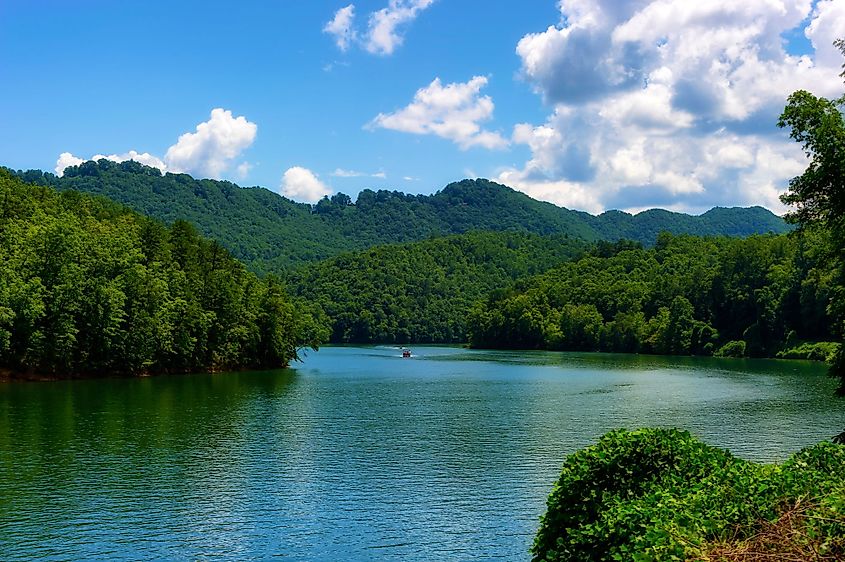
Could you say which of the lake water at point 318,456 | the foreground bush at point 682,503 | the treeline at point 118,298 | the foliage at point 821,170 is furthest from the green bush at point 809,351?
the foreground bush at point 682,503

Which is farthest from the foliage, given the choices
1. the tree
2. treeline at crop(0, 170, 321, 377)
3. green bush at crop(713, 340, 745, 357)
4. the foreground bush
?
green bush at crop(713, 340, 745, 357)

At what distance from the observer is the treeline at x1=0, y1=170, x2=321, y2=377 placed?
69.6 meters

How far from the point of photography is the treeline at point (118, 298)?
69562 mm

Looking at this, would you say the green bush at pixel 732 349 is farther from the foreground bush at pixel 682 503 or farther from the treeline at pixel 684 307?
the foreground bush at pixel 682 503

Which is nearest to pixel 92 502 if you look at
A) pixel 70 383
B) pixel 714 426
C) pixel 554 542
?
pixel 554 542

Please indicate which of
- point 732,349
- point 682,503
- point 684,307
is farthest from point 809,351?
point 682,503

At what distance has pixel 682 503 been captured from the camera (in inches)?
420

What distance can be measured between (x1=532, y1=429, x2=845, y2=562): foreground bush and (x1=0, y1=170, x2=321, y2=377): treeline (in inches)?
2431

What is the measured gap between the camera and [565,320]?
168500 millimetres

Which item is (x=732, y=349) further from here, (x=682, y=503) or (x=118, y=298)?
(x=682, y=503)

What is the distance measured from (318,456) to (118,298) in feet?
154

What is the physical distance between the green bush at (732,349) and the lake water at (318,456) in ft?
195

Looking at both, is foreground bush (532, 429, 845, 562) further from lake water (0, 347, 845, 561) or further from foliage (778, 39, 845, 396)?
foliage (778, 39, 845, 396)

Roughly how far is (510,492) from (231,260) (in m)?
84.1
